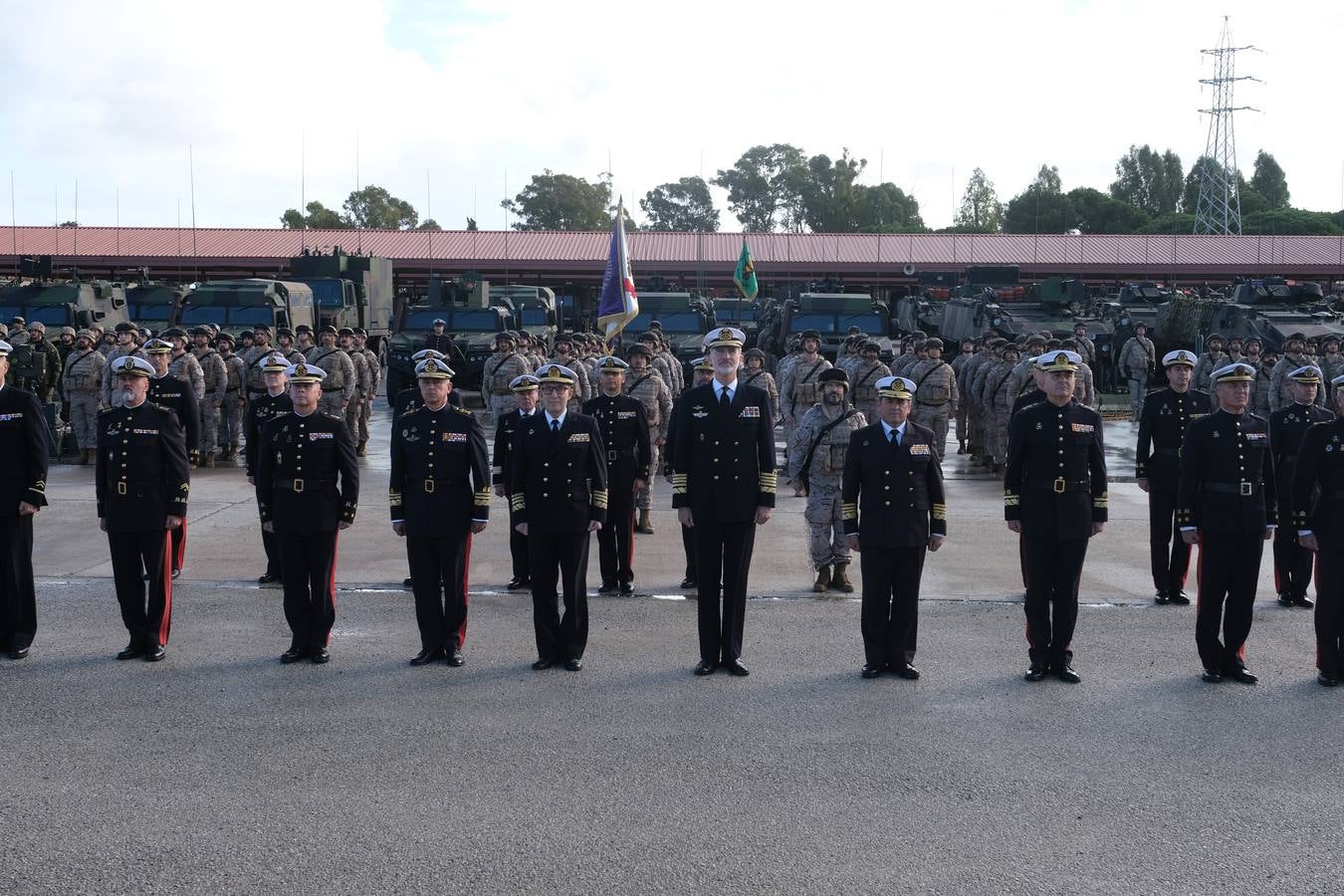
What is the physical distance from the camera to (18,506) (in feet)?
26.2

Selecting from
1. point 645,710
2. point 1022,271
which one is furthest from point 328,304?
point 1022,271

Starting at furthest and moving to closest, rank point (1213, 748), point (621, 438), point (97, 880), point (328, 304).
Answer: point (328, 304)
point (621, 438)
point (1213, 748)
point (97, 880)

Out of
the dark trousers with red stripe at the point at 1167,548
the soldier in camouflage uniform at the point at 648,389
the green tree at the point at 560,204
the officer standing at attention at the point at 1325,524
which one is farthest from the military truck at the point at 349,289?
the green tree at the point at 560,204

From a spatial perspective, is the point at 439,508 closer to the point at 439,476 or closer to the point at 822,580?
the point at 439,476

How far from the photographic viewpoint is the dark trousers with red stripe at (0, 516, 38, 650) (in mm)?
7926

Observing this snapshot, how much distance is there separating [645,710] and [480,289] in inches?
894

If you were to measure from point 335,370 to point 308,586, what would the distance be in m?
9.54

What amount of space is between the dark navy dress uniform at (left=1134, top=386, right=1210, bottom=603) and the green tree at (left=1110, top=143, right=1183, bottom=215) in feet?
303

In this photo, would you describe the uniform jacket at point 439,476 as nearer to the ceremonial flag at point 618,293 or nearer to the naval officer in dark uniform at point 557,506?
the naval officer in dark uniform at point 557,506

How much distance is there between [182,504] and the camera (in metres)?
8.15

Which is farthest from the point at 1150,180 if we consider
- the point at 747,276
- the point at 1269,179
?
the point at 747,276

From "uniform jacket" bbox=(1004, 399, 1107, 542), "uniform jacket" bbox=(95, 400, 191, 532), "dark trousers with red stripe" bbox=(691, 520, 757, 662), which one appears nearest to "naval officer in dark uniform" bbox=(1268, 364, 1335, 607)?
"uniform jacket" bbox=(1004, 399, 1107, 542)

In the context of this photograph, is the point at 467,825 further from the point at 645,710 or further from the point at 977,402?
the point at 977,402

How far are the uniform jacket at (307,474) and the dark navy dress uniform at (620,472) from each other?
2.45 m
